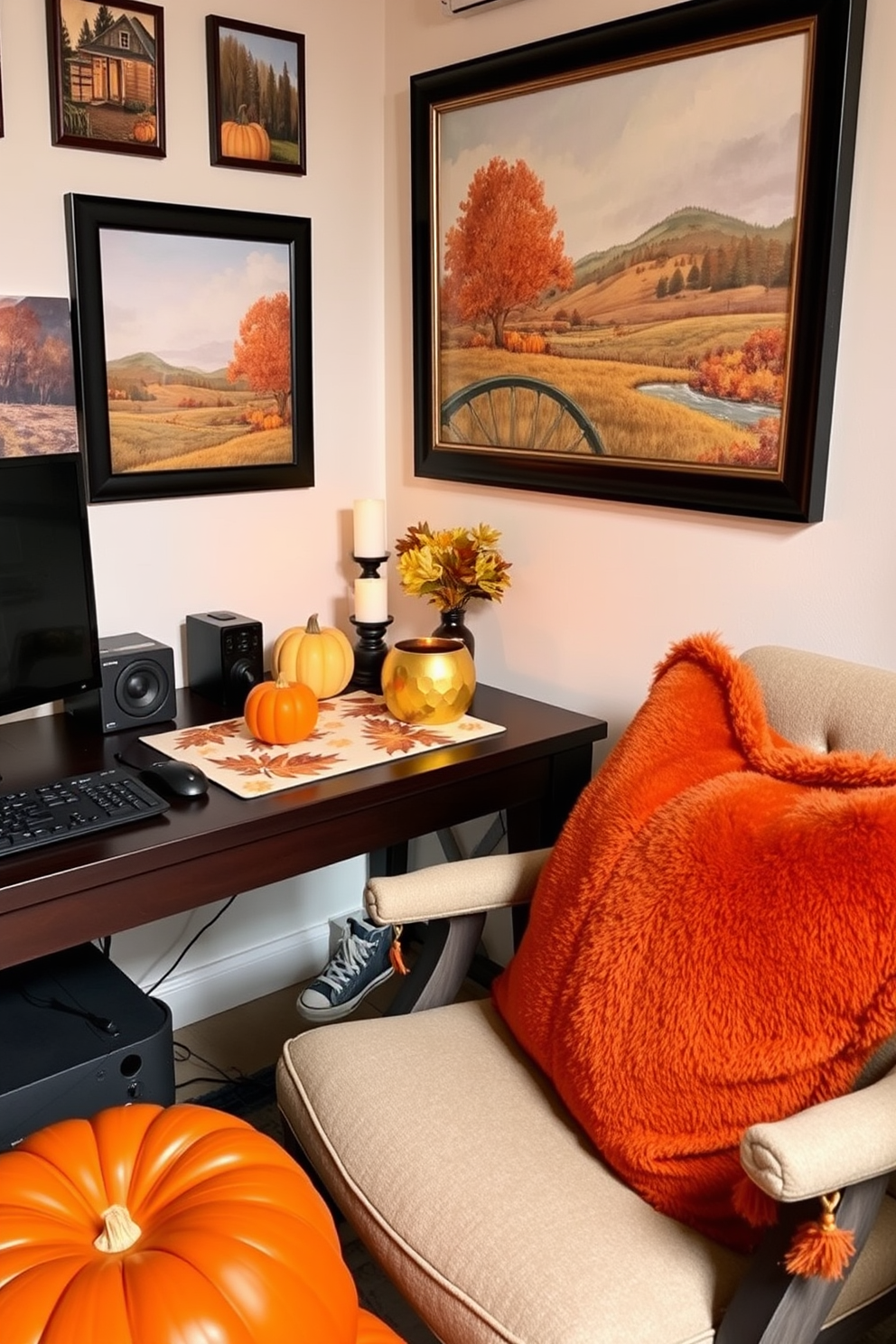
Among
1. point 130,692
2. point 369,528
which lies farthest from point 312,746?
point 369,528

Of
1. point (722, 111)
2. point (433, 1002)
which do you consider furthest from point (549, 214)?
point (433, 1002)

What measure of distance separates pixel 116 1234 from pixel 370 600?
1.33m

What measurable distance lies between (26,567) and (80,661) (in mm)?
171

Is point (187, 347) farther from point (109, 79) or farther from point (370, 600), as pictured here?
point (370, 600)

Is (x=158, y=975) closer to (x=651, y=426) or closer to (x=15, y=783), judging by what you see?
(x=15, y=783)

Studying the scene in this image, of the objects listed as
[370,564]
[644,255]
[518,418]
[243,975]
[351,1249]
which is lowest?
Answer: [351,1249]

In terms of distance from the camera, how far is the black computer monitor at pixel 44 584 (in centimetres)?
165

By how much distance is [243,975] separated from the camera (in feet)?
7.92

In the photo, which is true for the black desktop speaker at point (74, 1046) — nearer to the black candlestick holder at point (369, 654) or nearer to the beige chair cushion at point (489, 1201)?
the beige chair cushion at point (489, 1201)

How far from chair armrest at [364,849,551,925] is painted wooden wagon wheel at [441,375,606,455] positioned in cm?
77

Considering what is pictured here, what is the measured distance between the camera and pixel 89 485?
1995 millimetres

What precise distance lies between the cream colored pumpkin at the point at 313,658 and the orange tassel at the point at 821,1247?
49.3 inches

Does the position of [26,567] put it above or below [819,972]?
above

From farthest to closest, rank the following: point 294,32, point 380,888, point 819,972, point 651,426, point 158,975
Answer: point 158,975
point 294,32
point 651,426
point 380,888
point 819,972
